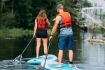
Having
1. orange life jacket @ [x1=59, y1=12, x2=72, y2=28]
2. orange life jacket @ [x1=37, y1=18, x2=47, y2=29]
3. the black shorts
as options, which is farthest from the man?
the black shorts

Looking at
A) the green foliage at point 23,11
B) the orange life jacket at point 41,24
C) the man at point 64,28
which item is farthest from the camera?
the green foliage at point 23,11

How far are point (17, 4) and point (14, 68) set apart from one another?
58.9 m

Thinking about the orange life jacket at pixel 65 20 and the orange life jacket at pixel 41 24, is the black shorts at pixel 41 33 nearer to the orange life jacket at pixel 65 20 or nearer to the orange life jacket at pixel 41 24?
the orange life jacket at pixel 41 24

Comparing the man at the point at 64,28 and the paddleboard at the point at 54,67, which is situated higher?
the man at the point at 64,28

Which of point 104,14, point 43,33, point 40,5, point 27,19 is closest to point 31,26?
point 27,19

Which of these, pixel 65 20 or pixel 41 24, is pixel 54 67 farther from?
pixel 41 24

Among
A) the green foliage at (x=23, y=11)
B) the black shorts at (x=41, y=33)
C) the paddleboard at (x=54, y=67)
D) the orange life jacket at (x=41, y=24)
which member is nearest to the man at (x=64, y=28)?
the paddleboard at (x=54, y=67)

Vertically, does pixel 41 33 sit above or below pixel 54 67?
above

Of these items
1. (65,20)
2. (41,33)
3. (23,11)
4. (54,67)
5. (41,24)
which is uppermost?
(65,20)

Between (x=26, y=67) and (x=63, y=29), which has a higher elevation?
(x=63, y=29)

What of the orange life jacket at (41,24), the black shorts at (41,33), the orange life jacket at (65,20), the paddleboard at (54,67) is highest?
the orange life jacket at (65,20)

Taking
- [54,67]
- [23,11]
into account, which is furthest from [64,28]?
[23,11]

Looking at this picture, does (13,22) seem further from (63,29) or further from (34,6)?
(63,29)

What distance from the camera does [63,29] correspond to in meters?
17.1
